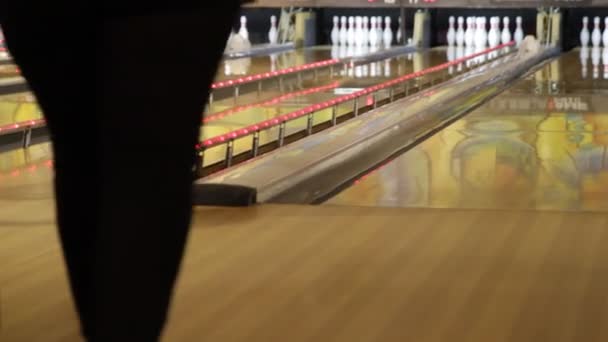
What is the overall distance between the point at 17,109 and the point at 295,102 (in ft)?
4.66

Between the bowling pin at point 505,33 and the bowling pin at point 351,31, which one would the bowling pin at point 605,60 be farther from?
the bowling pin at point 351,31

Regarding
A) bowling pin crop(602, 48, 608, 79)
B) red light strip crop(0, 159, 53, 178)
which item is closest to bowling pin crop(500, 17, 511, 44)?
bowling pin crop(602, 48, 608, 79)

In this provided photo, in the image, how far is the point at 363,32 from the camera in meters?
10.7

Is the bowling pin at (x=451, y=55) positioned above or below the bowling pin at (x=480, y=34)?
below

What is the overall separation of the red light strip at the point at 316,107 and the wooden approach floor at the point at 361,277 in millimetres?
254

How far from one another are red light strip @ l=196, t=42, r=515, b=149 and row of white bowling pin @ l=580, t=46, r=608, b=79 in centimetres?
70

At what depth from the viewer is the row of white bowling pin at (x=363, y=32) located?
34.4 ft

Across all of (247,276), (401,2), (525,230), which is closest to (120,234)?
(247,276)

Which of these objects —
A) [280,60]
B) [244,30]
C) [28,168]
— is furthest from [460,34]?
[28,168]

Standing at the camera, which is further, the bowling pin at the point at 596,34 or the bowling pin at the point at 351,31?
the bowling pin at the point at 351,31

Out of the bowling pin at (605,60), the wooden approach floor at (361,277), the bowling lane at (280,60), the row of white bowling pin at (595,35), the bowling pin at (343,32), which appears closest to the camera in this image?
the wooden approach floor at (361,277)

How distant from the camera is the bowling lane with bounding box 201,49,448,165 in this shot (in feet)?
14.3

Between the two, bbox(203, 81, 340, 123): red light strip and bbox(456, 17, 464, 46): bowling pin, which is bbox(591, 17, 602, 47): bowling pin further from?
bbox(203, 81, 340, 123): red light strip

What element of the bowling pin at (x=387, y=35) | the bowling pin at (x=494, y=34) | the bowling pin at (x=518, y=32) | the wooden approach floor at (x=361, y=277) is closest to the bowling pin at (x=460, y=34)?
the bowling pin at (x=494, y=34)
